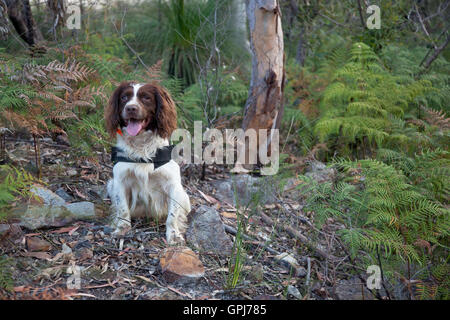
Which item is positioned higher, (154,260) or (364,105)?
(364,105)

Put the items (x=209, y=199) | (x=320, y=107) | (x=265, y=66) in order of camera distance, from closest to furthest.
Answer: (x=209, y=199) → (x=265, y=66) → (x=320, y=107)

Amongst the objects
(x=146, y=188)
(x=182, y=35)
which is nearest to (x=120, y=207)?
(x=146, y=188)

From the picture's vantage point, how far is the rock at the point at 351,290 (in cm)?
263

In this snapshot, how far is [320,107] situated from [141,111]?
10.0 ft

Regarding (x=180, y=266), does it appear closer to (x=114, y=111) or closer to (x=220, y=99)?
(x=114, y=111)

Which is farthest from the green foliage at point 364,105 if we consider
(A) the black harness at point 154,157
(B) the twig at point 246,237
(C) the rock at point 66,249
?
(C) the rock at point 66,249

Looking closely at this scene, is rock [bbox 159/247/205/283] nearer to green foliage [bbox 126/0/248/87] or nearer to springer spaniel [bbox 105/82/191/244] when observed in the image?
springer spaniel [bbox 105/82/191/244]

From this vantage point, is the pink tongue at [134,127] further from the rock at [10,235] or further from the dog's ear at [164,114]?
the rock at [10,235]

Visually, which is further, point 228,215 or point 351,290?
point 228,215

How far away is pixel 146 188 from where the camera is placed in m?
3.40

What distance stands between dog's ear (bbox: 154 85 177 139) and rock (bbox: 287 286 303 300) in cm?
167

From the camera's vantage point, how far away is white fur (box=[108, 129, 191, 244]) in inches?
131
